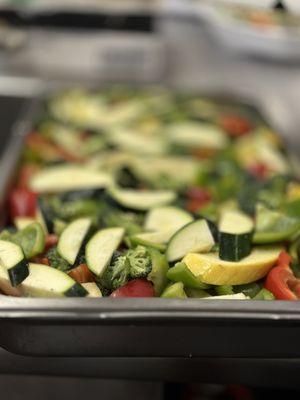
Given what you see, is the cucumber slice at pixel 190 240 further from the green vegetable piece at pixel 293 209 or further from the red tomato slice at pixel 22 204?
the red tomato slice at pixel 22 204

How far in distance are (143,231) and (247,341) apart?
48 centimetres

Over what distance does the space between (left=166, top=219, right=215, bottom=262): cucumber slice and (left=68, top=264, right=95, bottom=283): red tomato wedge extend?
16 cm

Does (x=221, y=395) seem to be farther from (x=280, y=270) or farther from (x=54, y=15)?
(x=54, y=15)

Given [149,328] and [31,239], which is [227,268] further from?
[31,239]

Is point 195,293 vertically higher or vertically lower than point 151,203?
higher

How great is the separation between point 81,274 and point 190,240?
23 centimetres

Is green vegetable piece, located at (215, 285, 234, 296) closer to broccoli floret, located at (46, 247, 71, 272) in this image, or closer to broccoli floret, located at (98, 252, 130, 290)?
broccoli floret, located at (98, 252, 130, 290)

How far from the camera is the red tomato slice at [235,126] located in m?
2.68

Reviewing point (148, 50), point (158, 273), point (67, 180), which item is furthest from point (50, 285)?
point (148, 50)

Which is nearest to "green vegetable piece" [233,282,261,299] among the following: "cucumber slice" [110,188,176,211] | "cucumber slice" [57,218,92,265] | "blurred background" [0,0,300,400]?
"cucumber slice" [57,218,92,265]

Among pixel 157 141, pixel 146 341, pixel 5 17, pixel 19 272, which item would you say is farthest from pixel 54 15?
pixel 146 341

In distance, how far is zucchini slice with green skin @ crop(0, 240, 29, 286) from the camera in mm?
1363

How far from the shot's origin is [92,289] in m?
1.39

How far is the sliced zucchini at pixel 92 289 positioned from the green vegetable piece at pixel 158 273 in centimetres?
10
